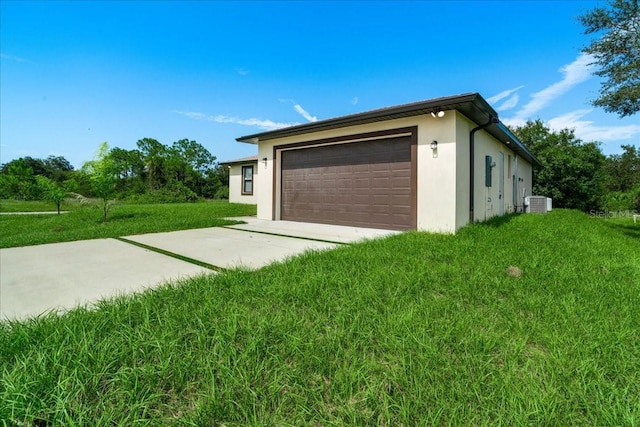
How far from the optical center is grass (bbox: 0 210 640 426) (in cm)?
122

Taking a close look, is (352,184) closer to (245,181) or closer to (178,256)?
(178,256)

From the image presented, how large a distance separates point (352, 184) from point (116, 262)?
17.7 feet

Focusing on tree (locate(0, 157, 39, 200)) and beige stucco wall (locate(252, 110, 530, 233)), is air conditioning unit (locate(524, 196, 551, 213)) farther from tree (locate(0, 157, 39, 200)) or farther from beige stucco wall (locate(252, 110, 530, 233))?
tree (locate(0, 157, 39, 200))

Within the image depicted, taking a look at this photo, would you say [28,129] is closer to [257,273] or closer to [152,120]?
[152,120]

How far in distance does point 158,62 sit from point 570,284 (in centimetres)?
1246

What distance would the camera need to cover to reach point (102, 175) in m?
8.65

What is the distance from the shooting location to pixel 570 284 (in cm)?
291

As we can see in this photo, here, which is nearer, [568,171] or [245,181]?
[245,181]

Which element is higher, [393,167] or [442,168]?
[393,167]

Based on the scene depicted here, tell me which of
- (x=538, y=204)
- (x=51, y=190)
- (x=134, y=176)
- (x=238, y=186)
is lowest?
(x=538, y=204)

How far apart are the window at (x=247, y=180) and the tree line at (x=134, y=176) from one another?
6.06m

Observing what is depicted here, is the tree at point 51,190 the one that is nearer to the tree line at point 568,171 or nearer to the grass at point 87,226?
the grass at point 87,226

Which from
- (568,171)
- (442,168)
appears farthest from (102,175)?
(568,171)

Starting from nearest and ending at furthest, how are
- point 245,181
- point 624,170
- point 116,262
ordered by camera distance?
point 116,262
point 245,181
point 624,170
